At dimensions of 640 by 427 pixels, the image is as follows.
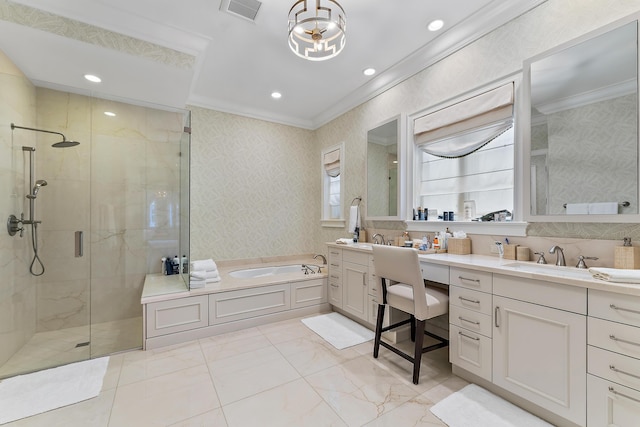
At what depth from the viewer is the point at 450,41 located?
2.41 meters

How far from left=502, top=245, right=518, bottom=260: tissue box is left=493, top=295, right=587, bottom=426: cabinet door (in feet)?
1.62

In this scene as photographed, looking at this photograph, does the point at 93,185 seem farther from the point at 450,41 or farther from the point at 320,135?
the point at 450,41

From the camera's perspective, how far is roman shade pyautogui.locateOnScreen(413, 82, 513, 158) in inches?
82.7

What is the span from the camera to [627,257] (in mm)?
1479

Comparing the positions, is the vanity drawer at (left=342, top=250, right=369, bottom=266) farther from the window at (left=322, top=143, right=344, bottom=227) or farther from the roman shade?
the roman shade

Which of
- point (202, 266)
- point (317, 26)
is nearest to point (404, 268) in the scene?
point (317, 26)

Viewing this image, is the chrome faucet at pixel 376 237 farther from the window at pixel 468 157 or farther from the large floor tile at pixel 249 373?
the large floor tile at pixel 249 373

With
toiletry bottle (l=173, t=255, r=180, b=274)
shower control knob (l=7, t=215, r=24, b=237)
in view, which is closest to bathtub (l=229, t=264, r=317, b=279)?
toiletry bottle (l=173, t=255, r=180, b=274)

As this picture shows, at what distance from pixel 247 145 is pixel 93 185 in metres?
1.92

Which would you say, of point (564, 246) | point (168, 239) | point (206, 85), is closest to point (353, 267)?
point (564, 246)

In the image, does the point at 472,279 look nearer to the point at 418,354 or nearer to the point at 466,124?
the point at 418,354

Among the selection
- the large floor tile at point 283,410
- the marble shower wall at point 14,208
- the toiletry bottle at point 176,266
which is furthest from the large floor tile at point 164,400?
the toiletry bottle at point 176,266

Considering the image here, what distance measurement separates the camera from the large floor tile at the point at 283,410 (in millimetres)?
1543

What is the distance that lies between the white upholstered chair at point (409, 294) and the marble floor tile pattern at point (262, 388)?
8.2 inches
